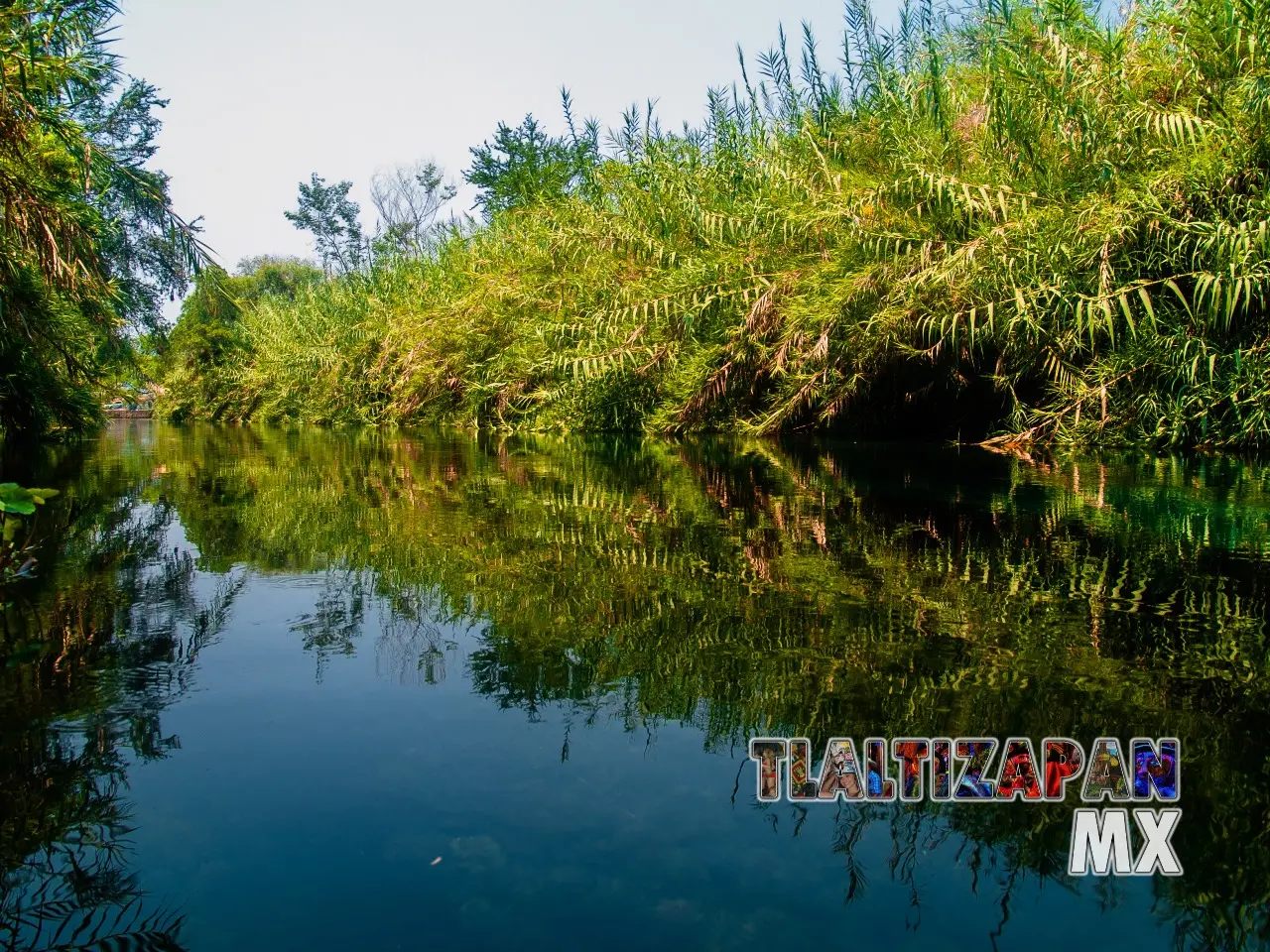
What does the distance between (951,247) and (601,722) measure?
608 centimetres

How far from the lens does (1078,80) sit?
6406 millimetres

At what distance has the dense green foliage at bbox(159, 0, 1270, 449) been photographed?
6219 mm

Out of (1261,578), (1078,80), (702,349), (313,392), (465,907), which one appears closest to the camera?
(465,907)

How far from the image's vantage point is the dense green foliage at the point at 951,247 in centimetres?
622

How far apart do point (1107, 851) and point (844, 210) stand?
653 centimetres

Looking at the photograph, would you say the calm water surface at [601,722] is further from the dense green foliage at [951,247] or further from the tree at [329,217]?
the tree at [329,217]

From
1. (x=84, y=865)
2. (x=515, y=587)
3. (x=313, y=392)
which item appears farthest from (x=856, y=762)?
(x=313, y=392)

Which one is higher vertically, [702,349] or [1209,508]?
[702,349]

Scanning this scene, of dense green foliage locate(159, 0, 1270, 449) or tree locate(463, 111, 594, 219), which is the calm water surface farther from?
tree locate(463, 111, 594, 219)

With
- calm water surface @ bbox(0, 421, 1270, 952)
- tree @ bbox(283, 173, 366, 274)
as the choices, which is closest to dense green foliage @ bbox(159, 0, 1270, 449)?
calm water surface @ bbox(0, 421, 1270, 952)

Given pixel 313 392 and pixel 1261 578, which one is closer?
pixel 1261 578

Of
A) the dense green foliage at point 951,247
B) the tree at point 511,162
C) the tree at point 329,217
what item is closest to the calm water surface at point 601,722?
the dense green foliage at point 951,247

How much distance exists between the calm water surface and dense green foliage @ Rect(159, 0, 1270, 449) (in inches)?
107

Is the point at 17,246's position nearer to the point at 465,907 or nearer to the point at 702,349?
the point at 465,907
